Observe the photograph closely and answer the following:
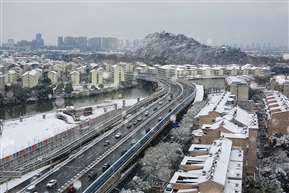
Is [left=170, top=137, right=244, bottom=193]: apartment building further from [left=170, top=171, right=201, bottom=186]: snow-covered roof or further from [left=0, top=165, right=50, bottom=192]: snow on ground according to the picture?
[left=0, top=165, right=50, bottom=192]: snow on ground

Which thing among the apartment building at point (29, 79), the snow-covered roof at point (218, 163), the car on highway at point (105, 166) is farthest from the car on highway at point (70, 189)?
the apartment building at point (29, 79)

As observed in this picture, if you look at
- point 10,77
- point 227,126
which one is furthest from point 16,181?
point 10,77

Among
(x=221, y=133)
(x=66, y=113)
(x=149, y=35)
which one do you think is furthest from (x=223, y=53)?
(x=221, y=133)

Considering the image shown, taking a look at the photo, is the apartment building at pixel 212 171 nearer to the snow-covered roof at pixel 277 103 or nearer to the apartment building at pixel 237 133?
the apartment building at pixel 237 133

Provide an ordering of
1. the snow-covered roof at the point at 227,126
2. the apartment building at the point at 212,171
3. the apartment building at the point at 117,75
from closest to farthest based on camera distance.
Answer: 1. the apartment building at the point at 212,171
2. the snow-covered roof at the point at 227,126
3. the apartment building at the point at 117,75

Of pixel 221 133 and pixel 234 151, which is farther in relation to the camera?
pixel 221 133

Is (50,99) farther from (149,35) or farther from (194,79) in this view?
(149,35)

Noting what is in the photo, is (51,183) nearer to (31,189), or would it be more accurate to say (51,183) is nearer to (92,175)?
(31,189)
